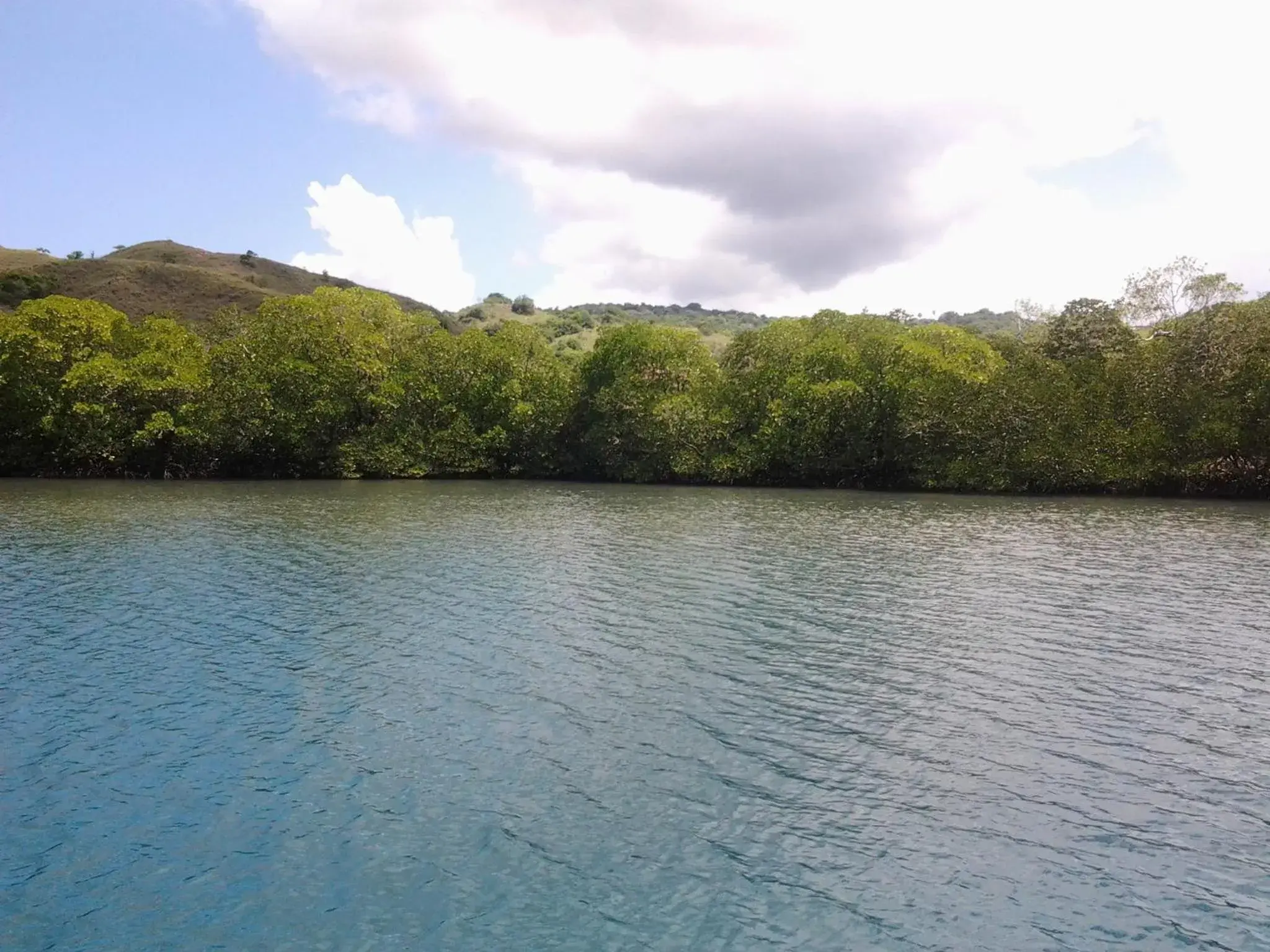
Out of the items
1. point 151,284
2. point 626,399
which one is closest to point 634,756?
point 626,399

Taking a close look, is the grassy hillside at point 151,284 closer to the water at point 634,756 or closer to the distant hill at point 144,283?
the distant hill at point 144,283

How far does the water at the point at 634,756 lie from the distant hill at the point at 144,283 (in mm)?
120945

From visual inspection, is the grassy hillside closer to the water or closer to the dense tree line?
the dense tree line

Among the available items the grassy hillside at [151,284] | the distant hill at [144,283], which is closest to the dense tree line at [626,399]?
the grassy hillside at [151,284]

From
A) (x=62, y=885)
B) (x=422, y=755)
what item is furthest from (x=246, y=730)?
(x=62, y=885)

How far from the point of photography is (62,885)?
36.8 feet

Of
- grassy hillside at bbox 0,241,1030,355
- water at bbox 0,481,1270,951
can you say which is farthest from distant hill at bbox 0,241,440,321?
water at bbox 0,481,1270,951

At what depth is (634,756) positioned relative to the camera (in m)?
15.4

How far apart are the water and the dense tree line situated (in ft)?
111

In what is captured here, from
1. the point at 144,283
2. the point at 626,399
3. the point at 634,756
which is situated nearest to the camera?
the point at 634,756

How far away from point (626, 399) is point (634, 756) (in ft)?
213

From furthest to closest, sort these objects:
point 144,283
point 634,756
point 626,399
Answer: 1. point 144,283
2. point 626,399
3. point 634,756

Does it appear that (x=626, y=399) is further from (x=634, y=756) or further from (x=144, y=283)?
(x=144, y=283)

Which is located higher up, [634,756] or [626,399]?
[626,399]
